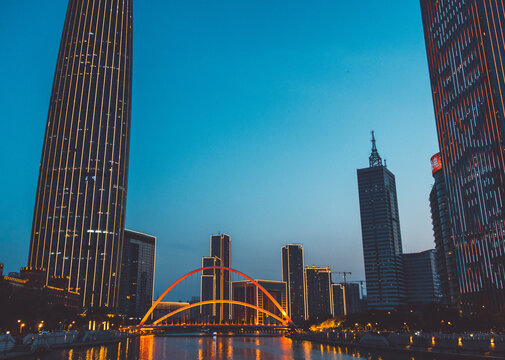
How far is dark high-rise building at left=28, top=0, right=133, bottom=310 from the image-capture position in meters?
148

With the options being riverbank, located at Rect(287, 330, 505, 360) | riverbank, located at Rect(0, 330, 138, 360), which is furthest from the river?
riverbank, located at Rect(287, 330, 505, 360)

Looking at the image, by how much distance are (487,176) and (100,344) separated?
8124cm

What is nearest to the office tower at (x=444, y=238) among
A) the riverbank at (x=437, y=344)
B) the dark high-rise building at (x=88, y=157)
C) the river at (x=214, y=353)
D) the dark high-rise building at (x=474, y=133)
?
the dark high-rise building at (x=474, y=133)

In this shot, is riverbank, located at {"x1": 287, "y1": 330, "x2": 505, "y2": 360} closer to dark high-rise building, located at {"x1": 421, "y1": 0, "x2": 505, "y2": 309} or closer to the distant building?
dark high-rise building, located at {"x1": 421, "y1": 0, "x2": 505, "y2": 309}

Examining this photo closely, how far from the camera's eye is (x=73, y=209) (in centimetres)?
15125

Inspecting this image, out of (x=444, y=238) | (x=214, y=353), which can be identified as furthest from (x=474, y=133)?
(x=214, y=353)

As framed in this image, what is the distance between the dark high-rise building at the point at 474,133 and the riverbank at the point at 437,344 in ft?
85.0

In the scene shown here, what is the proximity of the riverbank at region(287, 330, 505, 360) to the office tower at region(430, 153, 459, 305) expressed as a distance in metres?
47.5

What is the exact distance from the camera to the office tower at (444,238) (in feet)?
379

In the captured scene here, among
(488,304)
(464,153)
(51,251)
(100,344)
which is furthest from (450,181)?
(51,251)

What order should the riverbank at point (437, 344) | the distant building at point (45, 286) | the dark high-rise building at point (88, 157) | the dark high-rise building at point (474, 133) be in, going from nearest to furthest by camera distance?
the riverbank at point (437, 344), the dark high-rise building at point (474, 133), the distant building at point (45, 286), the dark high-rise building at point (88, 157)

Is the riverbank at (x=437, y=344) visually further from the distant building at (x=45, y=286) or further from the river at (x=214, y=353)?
the distant building at (x=45, y=286)

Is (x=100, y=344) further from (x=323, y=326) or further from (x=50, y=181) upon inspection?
(x=50, y=181)

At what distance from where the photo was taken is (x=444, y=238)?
122250 mm
